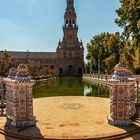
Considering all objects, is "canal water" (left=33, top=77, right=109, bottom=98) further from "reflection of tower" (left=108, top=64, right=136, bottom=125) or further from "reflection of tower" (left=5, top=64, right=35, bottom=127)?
"reflection of tower" (left=5, top=64, right=35, bottom=127)

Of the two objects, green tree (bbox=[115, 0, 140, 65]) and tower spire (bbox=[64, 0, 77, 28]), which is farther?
tower spire (bbox=[64, 0, 77, 28])

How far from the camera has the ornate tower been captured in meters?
119

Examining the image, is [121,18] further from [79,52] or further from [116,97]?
[79,52]

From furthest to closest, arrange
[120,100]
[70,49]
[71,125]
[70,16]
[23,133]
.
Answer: [70,49], [70,16], [120,100], [71,125], [23,133]

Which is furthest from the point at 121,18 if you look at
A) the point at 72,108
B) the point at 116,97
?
the point at 116,97

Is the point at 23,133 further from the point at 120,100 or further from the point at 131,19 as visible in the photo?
the point at 131,19

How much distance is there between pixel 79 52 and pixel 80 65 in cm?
581

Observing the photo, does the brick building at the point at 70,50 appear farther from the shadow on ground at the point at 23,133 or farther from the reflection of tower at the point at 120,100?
the shadow on ground at the point at 23,133

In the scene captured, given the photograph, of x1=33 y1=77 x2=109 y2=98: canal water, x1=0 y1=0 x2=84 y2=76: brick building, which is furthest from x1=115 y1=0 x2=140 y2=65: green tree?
x1=0 y1=0 x2=84 y2=76: brick building

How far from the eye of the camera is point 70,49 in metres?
123

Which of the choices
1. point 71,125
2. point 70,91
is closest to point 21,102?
point 71,125

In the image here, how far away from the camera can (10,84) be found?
31.1ft

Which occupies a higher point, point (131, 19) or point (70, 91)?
point (131, 19)

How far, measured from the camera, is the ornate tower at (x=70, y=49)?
11944 centimetres
